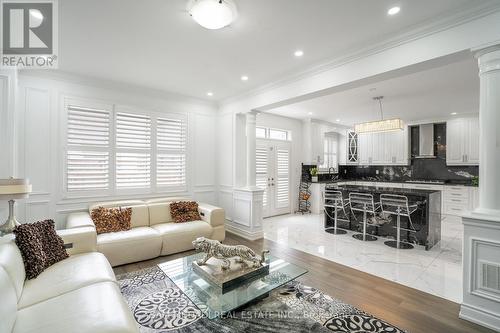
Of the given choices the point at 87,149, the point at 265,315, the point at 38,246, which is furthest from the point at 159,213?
the point at 265,315

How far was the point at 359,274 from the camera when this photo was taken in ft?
9.99

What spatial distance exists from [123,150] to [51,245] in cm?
208

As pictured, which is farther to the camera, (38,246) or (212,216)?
(212,216)

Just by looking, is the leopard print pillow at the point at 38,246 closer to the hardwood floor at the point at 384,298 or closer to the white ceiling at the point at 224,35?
the hardwood floor at the point at 384,298

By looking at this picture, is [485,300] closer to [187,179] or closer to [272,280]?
A: [272,280]

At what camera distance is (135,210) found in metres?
3.81

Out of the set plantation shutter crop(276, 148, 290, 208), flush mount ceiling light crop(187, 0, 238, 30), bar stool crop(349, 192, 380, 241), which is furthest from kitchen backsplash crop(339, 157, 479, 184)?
flush mount ceiling light crop(187, 0, 238, 30)

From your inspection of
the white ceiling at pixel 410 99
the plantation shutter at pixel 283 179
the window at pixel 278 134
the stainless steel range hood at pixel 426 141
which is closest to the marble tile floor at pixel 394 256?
the plantation shutter at pixel 283 179

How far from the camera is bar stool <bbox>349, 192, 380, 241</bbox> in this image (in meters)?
4.34

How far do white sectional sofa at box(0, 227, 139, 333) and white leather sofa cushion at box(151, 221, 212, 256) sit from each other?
122cm

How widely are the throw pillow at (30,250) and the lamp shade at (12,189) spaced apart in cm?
50

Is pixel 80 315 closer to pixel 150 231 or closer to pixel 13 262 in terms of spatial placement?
pixel 13 262

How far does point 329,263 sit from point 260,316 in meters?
1.62

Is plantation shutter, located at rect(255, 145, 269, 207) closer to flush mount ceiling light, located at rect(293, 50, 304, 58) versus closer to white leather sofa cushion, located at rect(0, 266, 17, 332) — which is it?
flush mount ceiling light, located at rect(293, 50, 304, 58)
